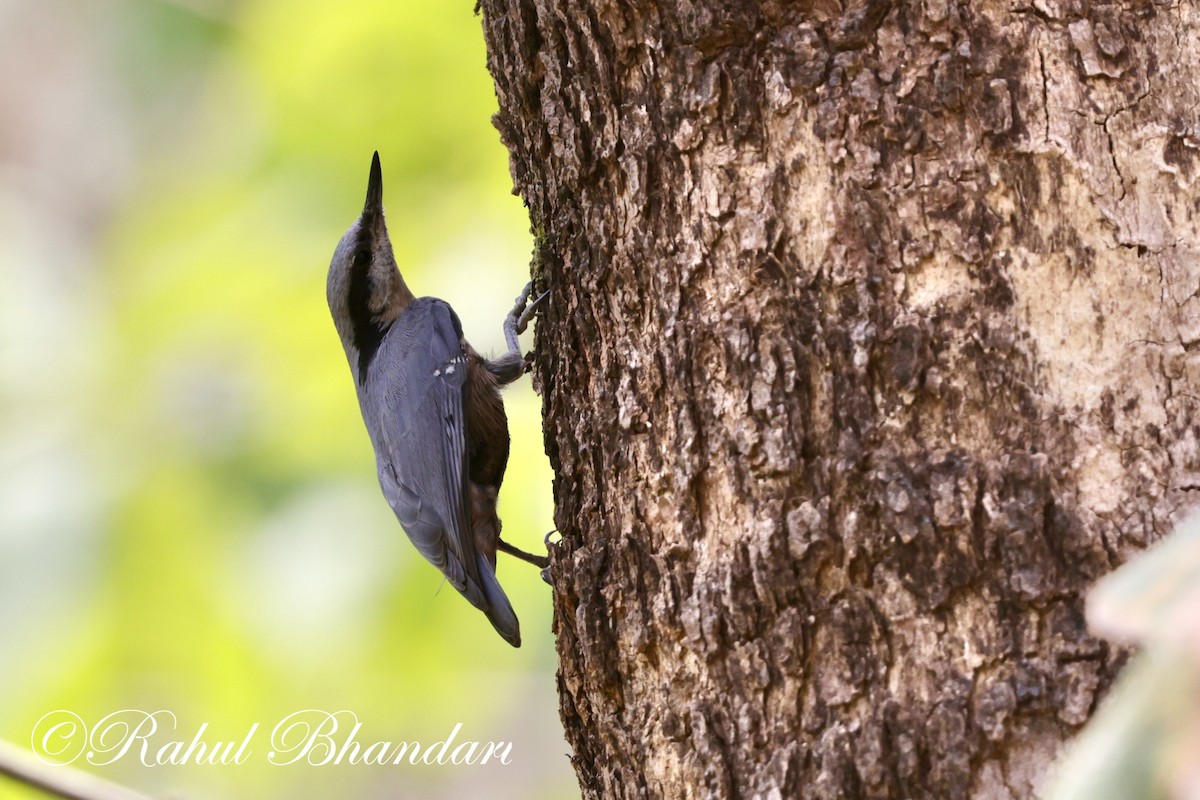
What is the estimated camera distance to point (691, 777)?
5.26ft

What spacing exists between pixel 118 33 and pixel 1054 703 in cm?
353

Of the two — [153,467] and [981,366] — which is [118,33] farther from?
[981,366]

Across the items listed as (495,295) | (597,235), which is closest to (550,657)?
(495,295)

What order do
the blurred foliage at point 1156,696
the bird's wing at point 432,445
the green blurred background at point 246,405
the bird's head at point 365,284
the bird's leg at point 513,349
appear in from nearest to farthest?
the blurred foliage at point 1156,696, the green blurred background at point 246,405, the bird's leg at point 513,349, the bird's wing at point 432,445, the bird's head at point 365,284

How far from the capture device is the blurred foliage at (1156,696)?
20.4 inches

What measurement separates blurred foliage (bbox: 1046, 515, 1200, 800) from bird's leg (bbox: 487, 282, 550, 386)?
7.46ft

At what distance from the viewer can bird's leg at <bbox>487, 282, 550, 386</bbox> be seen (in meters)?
2.96

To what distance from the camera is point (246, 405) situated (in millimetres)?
3133

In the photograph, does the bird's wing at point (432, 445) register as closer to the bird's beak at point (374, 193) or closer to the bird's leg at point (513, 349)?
the bird's leg at point (513, 349)

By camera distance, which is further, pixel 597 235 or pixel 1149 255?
pixel 597 235

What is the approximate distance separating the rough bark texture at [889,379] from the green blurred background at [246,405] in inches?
47.5

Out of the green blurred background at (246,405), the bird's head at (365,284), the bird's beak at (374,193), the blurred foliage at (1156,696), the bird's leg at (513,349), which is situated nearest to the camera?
the blurred foliage at (1156,696)

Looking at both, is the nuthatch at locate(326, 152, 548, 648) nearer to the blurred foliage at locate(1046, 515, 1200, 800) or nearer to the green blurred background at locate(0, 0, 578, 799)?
the green blurred background at locate(0, 0, 578, 799)

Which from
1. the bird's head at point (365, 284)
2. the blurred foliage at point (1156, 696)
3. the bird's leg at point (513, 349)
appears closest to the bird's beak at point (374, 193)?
the bird's head at point (365, 284)
